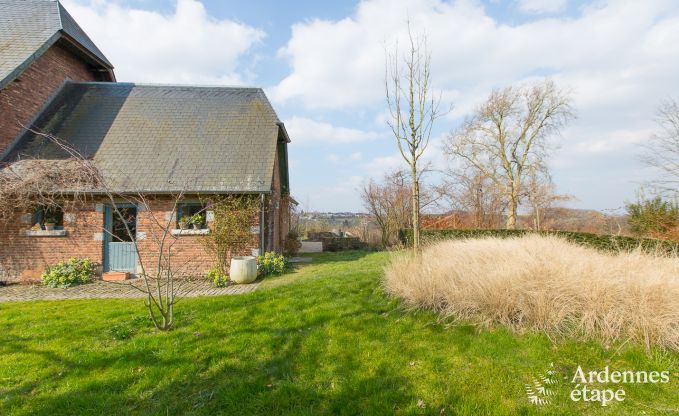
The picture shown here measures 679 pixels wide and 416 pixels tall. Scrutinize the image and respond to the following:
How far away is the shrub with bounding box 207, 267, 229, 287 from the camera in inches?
303

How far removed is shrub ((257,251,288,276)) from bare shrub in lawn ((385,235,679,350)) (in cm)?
433

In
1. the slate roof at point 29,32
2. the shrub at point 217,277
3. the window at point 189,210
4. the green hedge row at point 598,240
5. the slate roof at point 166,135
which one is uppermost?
the slate roof at point 29,32

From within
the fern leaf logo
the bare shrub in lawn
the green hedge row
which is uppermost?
the green hedge row

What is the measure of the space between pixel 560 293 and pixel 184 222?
28.1 ft

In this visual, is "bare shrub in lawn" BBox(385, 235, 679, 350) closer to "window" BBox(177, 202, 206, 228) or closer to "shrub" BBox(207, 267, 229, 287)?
"shrub" BBox(207, 267, 229, 287)

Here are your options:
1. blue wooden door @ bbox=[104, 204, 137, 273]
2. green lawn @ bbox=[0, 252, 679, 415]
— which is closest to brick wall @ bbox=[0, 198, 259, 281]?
blue wooden door @ bbox=[104, 204, 137, 273]

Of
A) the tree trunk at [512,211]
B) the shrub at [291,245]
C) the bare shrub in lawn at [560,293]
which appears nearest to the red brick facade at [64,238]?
the shrub at [291,245]

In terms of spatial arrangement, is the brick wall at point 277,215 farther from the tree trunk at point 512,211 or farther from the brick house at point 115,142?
the tree trunk at point 512,211

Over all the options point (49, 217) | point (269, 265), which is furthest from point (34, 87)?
point (269, 265)

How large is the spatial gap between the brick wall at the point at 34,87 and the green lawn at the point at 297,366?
7316 mm

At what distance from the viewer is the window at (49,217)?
28.1 ft

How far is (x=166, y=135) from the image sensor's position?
10047 millimetres

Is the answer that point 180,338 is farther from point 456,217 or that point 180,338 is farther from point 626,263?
point 456,217

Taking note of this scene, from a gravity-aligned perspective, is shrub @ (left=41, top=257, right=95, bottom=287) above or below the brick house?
below
